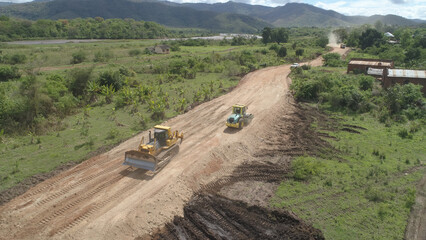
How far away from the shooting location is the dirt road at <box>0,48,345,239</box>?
11578 mm

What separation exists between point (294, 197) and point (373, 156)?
7.67 metres

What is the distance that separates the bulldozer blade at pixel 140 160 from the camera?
50.5ft

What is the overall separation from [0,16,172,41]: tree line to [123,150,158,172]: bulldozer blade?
97.9m

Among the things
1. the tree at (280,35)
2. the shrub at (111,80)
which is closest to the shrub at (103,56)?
the shrub at (111,80)

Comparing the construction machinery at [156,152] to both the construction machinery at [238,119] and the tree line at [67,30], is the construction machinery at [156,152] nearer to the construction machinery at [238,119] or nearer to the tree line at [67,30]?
the construction machinery at [238,119]

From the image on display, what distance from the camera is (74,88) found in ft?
93.8

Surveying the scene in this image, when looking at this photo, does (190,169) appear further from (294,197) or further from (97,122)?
(97,122)

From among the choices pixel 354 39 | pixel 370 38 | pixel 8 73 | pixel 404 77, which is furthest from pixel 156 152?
pixel 354 39

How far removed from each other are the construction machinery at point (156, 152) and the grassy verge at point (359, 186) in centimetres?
696

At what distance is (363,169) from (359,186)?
2.01 metres

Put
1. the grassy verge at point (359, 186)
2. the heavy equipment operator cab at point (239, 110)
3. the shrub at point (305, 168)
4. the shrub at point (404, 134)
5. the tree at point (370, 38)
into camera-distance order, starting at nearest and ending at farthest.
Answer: the grassy verge at point (359, 186), the shrub at point (305, 168), the shrub at point (404, 134), the heavy equipment operator cab at point (239, 110), the tree at point (370, 38)

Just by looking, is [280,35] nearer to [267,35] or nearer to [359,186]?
[267,35]

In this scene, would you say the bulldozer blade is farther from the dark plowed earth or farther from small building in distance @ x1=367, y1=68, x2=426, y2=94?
small building in distance @ x1=367, y1=68, x2=426, y2=94

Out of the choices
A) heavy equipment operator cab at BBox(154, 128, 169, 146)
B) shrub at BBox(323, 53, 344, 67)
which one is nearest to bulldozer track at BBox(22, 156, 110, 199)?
heavy equipment operator cab at BBox(154, 128, 169, 146)
